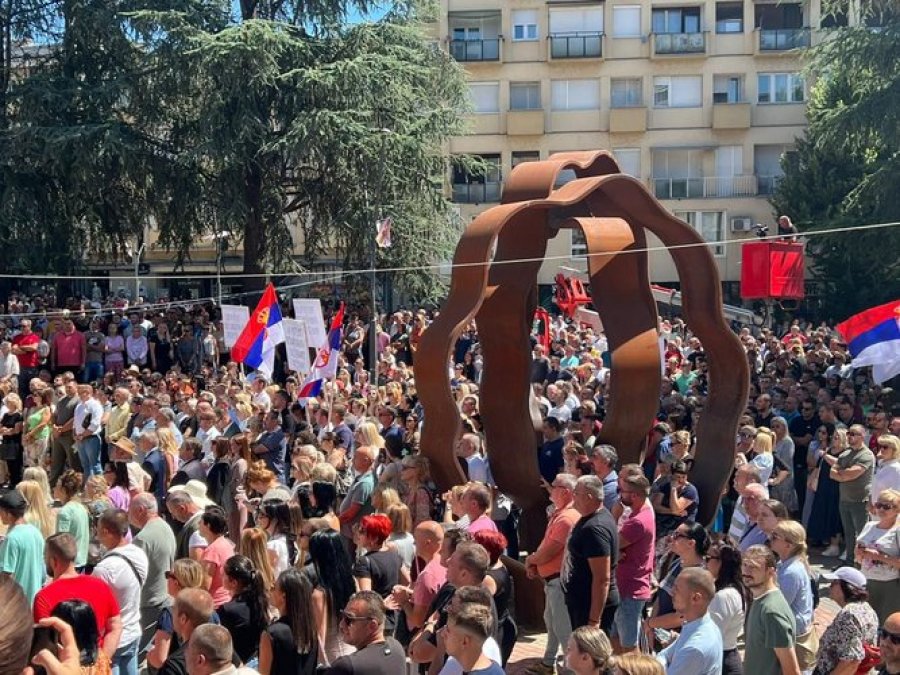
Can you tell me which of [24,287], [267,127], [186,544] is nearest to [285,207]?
[267,127]

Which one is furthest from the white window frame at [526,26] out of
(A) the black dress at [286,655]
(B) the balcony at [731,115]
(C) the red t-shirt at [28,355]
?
(A) the black dress at [286,655]

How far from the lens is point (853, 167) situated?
4084cm

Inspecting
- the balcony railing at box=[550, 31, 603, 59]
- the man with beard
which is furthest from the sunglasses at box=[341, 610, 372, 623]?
the balcony railing at box=[550, 31, 603, 59]

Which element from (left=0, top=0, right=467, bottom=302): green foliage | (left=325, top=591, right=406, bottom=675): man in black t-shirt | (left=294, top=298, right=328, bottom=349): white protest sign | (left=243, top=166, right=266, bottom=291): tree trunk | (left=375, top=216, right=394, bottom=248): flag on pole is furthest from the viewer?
(left=243, top=166, right=266, bottom=291): tree trunk

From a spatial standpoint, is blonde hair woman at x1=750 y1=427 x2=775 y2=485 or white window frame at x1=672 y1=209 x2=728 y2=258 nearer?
blonde hair woman at x1=750 y1=427 x2=775 y2=485

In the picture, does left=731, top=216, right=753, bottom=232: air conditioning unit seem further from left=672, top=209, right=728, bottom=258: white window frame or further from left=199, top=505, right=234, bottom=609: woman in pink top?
left=199, top=505, right=234, bottom=609: woman in pink top

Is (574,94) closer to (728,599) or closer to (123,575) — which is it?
(728,599)

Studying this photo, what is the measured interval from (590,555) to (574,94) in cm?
4079

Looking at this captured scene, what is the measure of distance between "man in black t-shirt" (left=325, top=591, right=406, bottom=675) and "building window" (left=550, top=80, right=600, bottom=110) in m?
42.6

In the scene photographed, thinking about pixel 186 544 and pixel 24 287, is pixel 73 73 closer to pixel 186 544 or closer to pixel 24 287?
pixel 24 287

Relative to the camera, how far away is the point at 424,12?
31.9 m

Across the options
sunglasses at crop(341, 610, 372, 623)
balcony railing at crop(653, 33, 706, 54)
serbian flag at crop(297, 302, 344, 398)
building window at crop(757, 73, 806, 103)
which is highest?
balcony railing at crop(653, 33, 706, 54)

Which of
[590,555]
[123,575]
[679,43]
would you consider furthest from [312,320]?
[679,43]

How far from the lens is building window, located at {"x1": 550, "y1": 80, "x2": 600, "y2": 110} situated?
46875 mm
